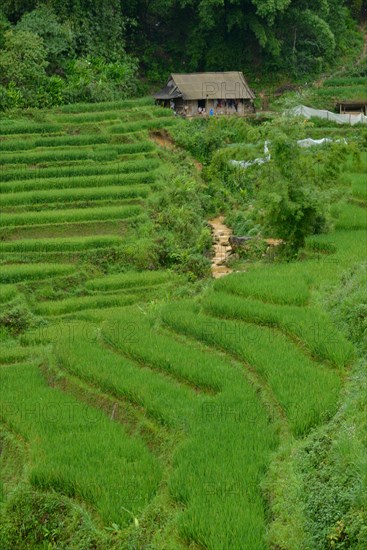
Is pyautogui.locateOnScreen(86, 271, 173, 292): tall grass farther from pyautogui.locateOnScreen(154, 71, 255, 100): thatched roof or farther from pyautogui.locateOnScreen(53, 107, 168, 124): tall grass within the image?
pyautogui.locateOnScreen(154, 71, 255, 100): thatched roof

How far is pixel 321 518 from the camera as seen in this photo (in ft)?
18.3

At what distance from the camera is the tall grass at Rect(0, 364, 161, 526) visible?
625 centimetres

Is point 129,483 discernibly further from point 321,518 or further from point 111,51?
point 111,51

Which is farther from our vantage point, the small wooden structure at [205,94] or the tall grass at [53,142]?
the small wooden structure at [205,94]

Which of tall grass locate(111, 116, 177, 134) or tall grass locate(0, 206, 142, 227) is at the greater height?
tall grass locate(111, 116, 177, 134)

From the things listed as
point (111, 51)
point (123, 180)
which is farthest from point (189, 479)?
point (111, 51)

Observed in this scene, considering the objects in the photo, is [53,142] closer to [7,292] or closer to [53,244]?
[53,244]

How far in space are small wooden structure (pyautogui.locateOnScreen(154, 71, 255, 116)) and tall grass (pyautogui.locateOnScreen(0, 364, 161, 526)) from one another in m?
15.6

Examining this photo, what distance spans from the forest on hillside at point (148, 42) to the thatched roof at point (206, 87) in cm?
147

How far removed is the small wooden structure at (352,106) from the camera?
81.5 feet

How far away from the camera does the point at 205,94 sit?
899 inches

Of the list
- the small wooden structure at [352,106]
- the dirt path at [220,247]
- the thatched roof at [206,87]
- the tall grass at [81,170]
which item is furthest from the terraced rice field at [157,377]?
the small wooden structure at [352,106]

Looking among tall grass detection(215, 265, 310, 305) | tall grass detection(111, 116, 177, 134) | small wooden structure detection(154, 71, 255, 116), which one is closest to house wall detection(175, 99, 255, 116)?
small wooden structure detection(154, 71, 255, 116)

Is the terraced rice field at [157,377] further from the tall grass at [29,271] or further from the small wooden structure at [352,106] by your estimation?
the small wooden structure at [352,106]
